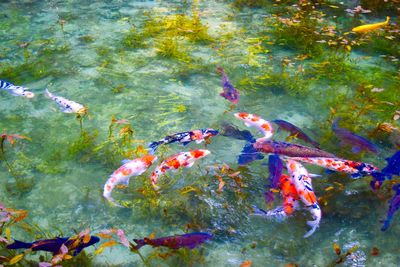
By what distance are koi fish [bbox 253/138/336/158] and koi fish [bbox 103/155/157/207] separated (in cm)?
135

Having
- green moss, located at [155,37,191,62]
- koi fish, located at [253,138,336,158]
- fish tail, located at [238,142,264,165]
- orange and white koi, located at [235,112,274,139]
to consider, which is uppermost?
green moss, located at [155,37,191,62]

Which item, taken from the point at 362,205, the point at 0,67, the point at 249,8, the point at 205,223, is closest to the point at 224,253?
the point at 205,223

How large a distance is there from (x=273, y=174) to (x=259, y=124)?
1.04 metres

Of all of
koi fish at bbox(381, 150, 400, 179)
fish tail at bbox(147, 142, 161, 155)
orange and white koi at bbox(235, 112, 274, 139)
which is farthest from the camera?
orange and white koi at bbox(235, 112, 274, 139)

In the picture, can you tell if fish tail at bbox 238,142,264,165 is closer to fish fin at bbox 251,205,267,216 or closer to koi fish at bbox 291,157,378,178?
koi fish at bbox 291,157,378,178

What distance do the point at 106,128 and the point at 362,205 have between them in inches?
131

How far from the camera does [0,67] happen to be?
231 inches

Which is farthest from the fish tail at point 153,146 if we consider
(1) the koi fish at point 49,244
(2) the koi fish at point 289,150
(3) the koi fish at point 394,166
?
(3) the koi fish at point 394,166

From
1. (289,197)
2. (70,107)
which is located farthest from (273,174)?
(70,107)

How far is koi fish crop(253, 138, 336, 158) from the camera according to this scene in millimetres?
3779

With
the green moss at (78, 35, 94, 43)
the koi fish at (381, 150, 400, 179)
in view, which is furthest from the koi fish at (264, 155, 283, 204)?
the green moss at (78, 35, 94, 43)

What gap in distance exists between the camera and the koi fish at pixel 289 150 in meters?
3.78

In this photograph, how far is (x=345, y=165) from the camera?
12.1ft

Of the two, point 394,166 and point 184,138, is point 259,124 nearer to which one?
point 184,138
